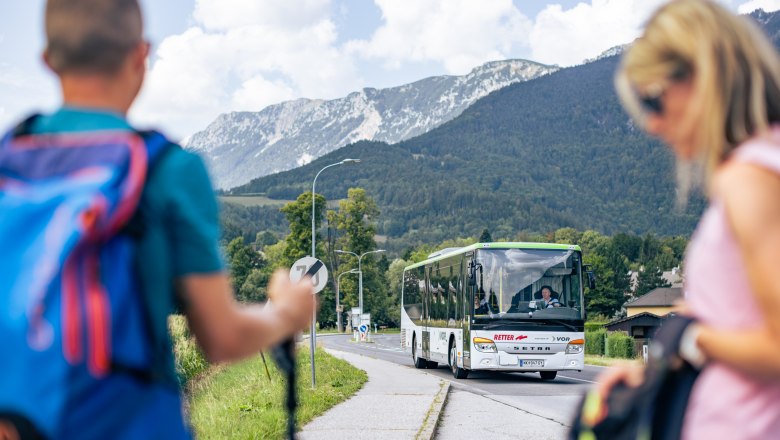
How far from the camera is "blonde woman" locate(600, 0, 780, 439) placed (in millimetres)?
1836

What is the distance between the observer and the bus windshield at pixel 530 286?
2266cm

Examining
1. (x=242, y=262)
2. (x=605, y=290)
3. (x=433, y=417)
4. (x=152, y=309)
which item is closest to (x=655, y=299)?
(x=605, y=290)

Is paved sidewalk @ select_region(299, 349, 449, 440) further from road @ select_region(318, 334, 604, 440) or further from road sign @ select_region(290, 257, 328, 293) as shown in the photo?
road sign @ select_region(290, 257, 328, 293)

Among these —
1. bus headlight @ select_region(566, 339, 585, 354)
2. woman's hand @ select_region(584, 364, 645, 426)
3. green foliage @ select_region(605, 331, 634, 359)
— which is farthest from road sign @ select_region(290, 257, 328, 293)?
green foliage @ select_region(605, 331, 634, 359)

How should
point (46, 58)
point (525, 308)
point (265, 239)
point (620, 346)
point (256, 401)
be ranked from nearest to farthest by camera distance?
point (46, 58) → point (256, 401) → point (525, 308) → point (620, 346) → point (265, 239)

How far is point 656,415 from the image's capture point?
2061 millimetres

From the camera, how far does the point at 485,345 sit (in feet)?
74.8

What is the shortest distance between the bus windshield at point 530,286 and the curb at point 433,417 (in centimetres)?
410

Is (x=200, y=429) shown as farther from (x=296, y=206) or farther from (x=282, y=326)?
(x=296, y=206)

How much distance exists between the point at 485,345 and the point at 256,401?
9.23 meters

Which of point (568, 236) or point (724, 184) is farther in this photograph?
point (568, 236)

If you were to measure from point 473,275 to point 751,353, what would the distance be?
21233 millimetres

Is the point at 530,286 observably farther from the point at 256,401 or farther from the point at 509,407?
the point at 256,401

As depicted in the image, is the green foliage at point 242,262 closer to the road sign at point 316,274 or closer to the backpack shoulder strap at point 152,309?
the road sign at point 316,274
